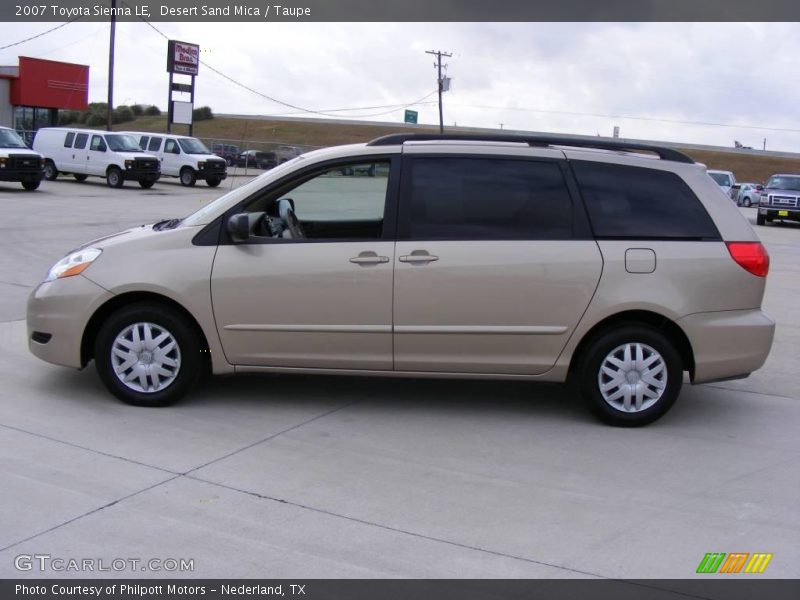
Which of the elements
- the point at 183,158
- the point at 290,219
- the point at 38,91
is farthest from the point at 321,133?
the point at 290,219

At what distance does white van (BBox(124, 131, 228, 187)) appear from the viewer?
35.0 metres

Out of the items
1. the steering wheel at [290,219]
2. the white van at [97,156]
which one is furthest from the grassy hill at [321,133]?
the steering wheel at [290,219]

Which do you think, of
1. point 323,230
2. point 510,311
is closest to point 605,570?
point 510,311

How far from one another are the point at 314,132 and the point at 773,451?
82.1 meters

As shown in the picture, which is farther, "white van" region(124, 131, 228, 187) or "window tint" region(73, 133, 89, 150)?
"white van" region(124, 131, 228, 187)

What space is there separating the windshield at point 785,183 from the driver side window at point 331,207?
25.8 m

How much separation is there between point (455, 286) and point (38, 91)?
50957mm

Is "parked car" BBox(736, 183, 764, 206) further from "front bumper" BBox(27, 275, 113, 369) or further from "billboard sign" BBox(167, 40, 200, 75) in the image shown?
"front bumper" BBox(27, 275, 113, 369)

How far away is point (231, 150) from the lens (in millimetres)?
53250

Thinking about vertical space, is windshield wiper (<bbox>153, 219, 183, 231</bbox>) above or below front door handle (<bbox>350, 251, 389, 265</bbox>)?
above

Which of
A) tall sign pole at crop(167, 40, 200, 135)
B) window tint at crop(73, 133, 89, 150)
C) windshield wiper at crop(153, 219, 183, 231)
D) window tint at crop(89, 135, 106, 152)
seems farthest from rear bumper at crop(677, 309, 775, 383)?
tall sign pole at crop(167, 40, 200, 135)

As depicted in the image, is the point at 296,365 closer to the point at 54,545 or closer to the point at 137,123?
the point at 54,545
